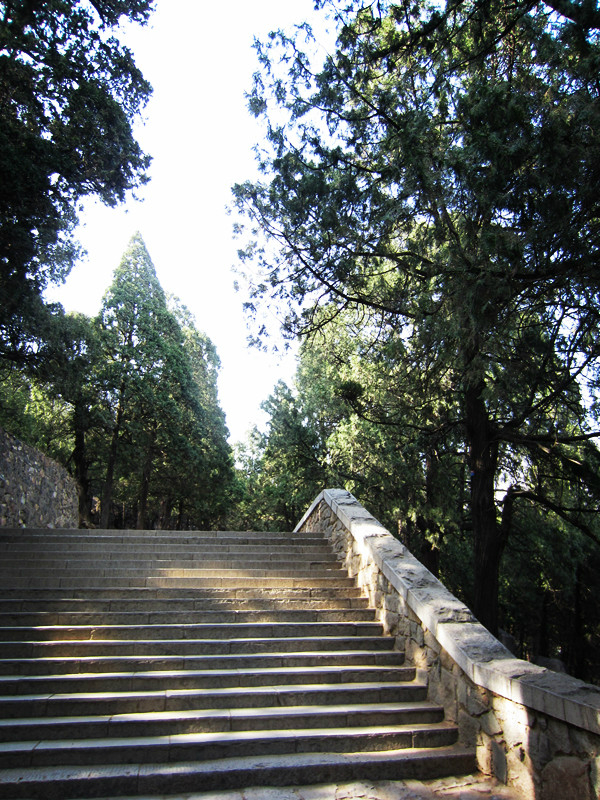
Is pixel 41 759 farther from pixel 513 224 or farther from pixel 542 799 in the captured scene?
pixel 513 224

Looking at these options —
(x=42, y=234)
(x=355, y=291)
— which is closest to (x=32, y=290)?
(x=42, y=234)

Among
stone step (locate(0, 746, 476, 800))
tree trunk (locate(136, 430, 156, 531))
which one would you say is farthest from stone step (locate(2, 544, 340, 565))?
tree trunk (locate(136, 430, 156, 531))

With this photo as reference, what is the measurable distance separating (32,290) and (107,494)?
39.2 ft

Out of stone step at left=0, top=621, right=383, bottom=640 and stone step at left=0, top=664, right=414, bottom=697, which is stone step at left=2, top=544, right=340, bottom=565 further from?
stone step at left=0, top=664, right=414, bottom=697

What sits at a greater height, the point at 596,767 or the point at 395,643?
the point at 395,643

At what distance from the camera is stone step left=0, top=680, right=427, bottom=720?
151 inches

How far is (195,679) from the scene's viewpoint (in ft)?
14.0

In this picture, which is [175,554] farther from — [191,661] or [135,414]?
[135,414]

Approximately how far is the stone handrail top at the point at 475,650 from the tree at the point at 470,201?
2.27 m

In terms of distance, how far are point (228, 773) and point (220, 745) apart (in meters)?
0.22

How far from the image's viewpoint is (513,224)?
5.30 m

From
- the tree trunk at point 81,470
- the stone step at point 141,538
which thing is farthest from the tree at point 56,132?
the tree trunk at point 81,470

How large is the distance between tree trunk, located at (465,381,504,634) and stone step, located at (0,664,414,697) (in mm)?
4118

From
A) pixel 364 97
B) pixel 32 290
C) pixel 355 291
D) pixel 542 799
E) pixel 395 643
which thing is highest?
pixel 364 97
